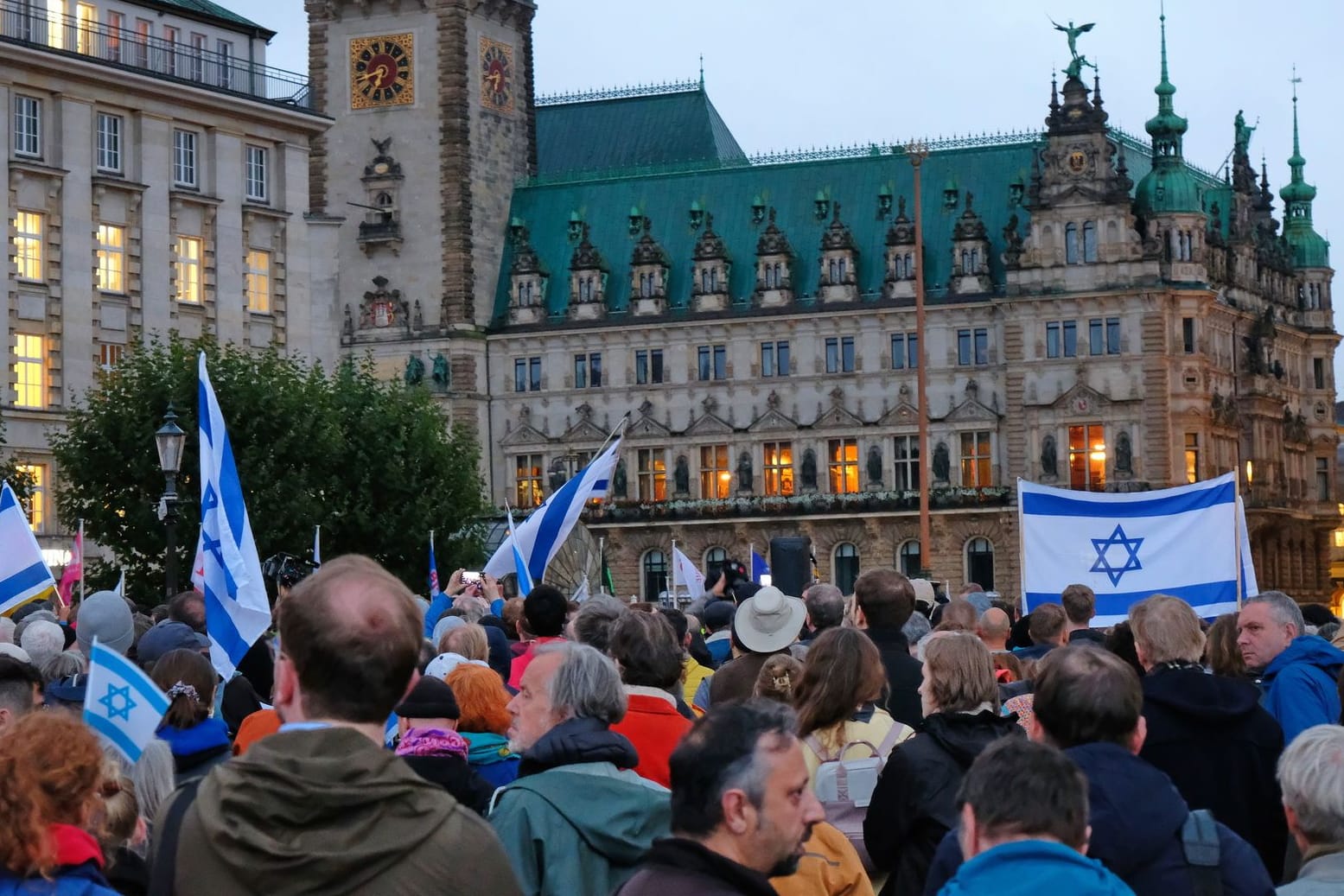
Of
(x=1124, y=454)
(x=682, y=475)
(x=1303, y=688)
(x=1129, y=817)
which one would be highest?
(x=1124, y=454)

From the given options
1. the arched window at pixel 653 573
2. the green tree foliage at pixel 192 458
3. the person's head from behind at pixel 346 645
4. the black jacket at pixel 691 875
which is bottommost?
the arched window at pixel 653 573

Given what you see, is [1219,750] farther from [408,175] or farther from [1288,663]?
[408,175]

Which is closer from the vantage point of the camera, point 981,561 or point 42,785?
point 42,785

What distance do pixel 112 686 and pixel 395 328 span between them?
259 ft

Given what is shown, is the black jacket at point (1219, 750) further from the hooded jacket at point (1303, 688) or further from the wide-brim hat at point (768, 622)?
the wide-brim hat at point (768, 622)

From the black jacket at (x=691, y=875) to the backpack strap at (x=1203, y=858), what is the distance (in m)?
1.71

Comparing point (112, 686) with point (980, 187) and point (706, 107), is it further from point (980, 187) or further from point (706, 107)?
point (706, 107)

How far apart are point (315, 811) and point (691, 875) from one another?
108 cm

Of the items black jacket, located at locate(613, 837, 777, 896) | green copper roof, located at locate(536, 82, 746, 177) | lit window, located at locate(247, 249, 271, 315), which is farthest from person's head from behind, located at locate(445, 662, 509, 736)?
green copper roof, located at locate(536, 82, 746, 177)

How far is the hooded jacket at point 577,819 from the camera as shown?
748 cm

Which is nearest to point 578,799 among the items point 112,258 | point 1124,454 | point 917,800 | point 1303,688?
point 917,800

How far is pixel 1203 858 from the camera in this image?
6930 millimetres

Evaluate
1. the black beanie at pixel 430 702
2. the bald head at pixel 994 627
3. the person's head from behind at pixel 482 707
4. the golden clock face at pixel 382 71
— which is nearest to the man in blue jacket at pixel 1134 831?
the black beanie at pixel 430 702

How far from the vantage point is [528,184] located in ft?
298
